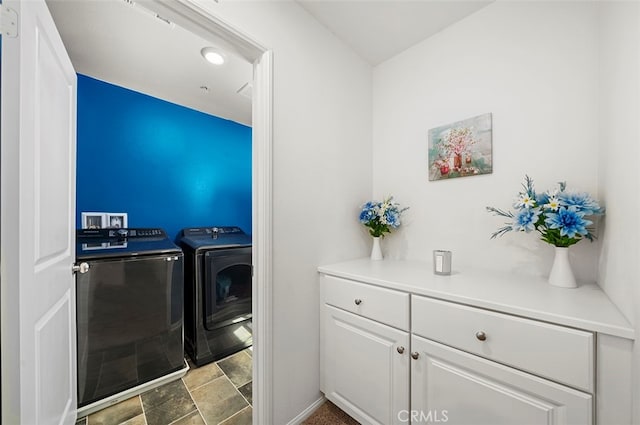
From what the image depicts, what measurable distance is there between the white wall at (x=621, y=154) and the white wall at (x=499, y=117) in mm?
95

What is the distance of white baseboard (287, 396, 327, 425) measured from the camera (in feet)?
4.24

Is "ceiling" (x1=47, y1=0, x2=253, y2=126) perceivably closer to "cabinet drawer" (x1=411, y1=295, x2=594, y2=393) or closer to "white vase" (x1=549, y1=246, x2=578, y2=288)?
"cabinet drawer" (x1=411, y1=295, x2=594, y2=393)

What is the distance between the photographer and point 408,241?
1.69 m

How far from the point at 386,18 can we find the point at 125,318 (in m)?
2.58

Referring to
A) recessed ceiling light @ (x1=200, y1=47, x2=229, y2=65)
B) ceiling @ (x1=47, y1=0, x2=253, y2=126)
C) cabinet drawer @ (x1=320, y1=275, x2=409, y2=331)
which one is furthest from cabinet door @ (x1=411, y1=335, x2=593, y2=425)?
recessed ceiling light @ (x1=200, y1=47, x2=229, y2=65)

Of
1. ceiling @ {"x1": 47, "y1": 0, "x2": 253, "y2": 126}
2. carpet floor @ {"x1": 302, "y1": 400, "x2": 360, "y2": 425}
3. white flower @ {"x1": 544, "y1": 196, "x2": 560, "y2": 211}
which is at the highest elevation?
ceiling @ {"x1": 47, "y1": 0, "x2": 253, "y2": 126}

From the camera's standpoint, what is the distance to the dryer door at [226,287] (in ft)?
6.43

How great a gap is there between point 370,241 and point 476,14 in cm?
159

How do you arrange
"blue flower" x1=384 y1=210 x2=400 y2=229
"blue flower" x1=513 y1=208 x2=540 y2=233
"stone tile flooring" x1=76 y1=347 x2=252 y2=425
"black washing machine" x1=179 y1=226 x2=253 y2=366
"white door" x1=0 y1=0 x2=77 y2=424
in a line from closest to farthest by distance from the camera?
"white door" x1=0 y1=0 x2=77 y2=424 → "blue flower" x1=513 y1=208 x2=540 y2=233 → "stone tile flooring" x1=76 y1=347 x2=252 y2=425 → "blue flower" x1=384 y1=210 x2=400 y2=229 → "black washing machine" x1=179 y1=226 x2=253 y2=366

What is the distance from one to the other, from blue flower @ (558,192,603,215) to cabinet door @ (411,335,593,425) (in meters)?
0.67

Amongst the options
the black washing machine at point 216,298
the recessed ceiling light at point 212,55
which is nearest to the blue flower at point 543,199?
the black washing machine at point 216,298

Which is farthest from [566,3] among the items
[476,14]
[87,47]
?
[87,47]

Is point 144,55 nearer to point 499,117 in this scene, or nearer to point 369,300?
point 369,300

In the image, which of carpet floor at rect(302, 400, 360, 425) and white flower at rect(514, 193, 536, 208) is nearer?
white flower at rect(514, 193, 536, 208)
